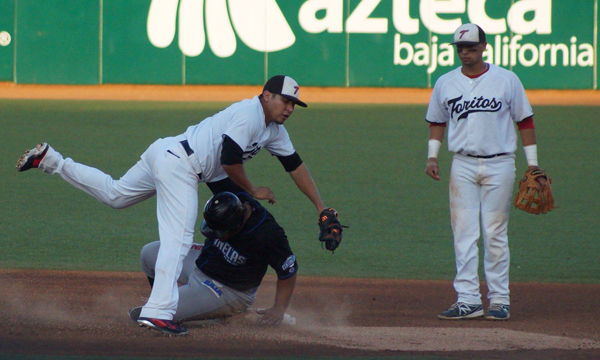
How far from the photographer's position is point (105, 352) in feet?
14.6

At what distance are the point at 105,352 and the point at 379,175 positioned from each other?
25.1ft

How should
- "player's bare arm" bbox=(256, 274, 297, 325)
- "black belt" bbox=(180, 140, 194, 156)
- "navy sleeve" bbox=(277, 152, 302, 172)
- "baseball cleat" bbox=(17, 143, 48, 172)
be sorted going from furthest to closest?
"navy sleeve" bbox=(277, 152, 302, 172), "baseball cleat" bbox=(17, 143, 48, 172), "player's bare arm" bbox=(256, 274, 297, 325), "black belt" bbox=(180, 140, 194, 156)

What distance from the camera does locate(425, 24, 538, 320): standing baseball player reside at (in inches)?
210

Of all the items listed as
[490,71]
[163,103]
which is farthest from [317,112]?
[490,71]

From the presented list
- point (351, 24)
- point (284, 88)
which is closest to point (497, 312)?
point (284, 88)

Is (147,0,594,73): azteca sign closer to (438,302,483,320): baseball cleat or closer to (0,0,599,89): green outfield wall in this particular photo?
(0,0,599,89): green outfield wall

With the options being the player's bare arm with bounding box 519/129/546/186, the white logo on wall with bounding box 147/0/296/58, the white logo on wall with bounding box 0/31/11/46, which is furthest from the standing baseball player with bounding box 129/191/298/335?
the white logo on wall with bounding box 0/31/11/46

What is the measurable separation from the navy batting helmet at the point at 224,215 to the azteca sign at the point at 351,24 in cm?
1811

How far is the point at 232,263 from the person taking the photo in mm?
5023

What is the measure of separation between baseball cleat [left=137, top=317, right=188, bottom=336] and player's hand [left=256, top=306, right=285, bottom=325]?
0.56 metres

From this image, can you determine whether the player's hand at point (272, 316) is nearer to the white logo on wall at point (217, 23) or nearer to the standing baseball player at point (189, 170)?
the standing baseball player at point (189, 170)

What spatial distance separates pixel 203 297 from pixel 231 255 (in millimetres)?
313

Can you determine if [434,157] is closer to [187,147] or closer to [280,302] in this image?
[280,302]

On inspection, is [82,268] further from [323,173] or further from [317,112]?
[317,112]
